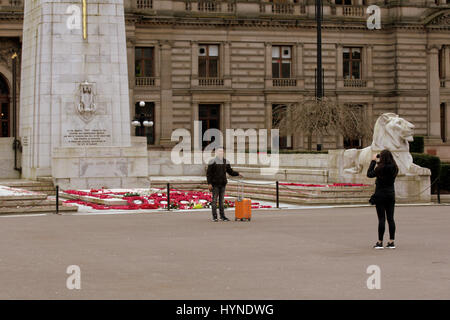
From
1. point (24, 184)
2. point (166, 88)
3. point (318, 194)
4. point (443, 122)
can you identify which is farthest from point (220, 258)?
point (443, 122)

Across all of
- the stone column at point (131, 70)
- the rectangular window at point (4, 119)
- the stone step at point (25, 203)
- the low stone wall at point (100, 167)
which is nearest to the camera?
the stone step at point (25, 203)

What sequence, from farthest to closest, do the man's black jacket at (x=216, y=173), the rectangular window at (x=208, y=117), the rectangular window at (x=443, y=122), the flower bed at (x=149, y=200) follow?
1. the rectangular window at (x=443, y=122)
2. the rectangular window at (x=208, y=117)
3. the flower bed at (x=149, y=200)
4. the man's black jacket at (x=216, y=173)

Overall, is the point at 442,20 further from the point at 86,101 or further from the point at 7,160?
the point at 7,160

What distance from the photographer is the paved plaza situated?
11.2 meters

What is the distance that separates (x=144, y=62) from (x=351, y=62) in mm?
16567

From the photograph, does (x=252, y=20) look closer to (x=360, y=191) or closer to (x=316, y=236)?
(x=360, y=191)

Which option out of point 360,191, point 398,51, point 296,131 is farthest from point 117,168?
point 398,51

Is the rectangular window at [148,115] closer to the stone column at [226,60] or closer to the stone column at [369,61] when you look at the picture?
the stone column at [226,60]

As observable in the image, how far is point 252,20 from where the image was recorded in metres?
65.0

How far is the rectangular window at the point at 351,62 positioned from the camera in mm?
68812

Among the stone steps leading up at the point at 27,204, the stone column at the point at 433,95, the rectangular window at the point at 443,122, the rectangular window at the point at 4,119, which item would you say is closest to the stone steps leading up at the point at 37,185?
the stone steps leading up at the point at 27,204

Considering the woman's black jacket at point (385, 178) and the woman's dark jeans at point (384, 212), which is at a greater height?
the woman's black jacket at point (385, 178)

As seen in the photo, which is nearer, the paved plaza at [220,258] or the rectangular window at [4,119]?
the paved plaza at [220,258]

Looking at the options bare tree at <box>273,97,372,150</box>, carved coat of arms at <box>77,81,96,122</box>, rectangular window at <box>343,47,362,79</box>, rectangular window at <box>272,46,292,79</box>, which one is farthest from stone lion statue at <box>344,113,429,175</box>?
rectangular window at <box>343,47,362,79</box>
